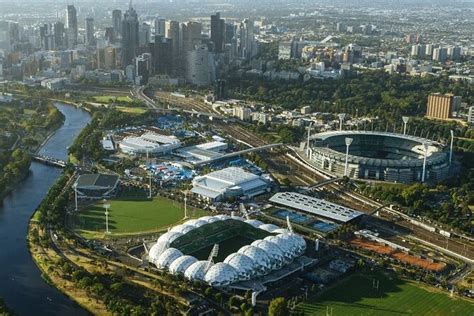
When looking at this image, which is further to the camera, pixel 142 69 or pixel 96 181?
pixel 142 69

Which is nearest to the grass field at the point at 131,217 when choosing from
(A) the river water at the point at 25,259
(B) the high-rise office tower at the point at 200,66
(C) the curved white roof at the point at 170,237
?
(A) the river water at the point at 25,259

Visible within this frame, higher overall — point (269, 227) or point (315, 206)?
point (269, 227)

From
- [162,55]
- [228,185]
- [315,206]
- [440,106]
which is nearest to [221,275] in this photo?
[315,206]

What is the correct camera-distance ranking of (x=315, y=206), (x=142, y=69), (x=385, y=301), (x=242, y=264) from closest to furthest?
(x=385, y=301) → (x=242, y=264) → (x=315, y=206) → (x=142, y=69)

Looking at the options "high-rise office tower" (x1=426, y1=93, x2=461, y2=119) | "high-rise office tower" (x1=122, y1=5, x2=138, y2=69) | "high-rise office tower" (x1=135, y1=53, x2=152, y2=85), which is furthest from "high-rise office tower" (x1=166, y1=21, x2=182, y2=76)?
"high-rise office tower" (x1=426, y1=93, x2=461, y2=119)

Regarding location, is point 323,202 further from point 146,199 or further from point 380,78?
point 380,78

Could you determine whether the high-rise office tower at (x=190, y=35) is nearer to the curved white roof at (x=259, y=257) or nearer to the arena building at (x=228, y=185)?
the arena building at (x=228, y=185)

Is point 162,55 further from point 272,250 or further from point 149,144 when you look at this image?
point 272,250
